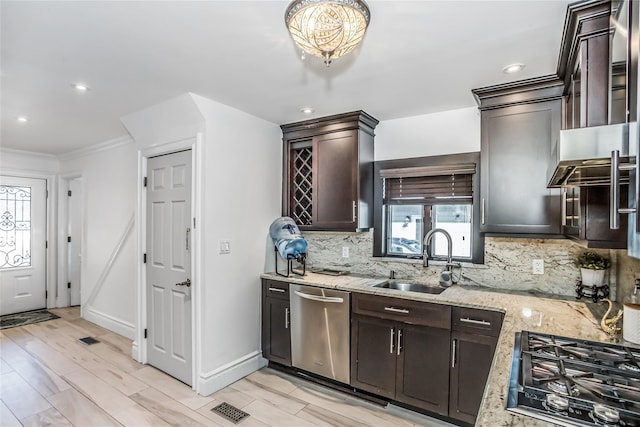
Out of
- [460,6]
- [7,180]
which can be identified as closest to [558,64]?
[460,6]

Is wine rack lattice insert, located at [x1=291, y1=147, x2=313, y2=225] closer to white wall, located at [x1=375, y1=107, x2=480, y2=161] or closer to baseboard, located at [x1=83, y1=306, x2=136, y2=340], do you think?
white wall, located at [x1=375, y1=107, x2=480, y2=161]

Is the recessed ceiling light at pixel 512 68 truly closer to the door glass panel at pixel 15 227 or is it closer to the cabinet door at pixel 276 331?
the cabinet door at pixel 276 331

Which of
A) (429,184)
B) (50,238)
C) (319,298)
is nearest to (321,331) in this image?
(319,298)

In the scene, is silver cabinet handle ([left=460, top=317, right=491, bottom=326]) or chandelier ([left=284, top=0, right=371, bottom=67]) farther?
silver cabinet handle ([left=460, top=317, right=491, bottom=326])

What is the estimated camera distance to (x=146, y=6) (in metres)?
1.51

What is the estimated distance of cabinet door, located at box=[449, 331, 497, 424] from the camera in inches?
85.7

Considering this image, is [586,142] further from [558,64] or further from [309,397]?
[309,397]

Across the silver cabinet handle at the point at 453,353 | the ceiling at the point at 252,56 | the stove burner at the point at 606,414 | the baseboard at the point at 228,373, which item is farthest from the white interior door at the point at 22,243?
the stove burner at the point at 606,414

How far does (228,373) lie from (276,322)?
60cm

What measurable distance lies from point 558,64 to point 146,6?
2.35 meters

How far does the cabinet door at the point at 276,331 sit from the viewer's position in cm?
309

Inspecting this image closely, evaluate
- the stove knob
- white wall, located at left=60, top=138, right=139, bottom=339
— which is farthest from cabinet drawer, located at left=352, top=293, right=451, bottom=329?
white wall, located at left=60, top=138, right=139, bottom=339

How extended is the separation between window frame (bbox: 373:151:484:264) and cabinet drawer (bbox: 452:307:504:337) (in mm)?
705

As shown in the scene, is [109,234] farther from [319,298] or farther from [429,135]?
[429,135]
